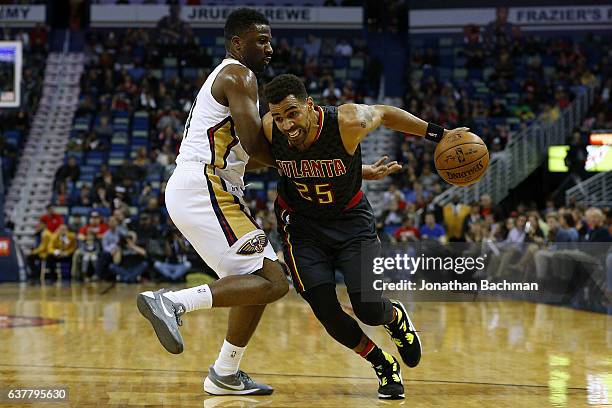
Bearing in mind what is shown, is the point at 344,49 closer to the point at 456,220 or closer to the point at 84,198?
the point at 84,198

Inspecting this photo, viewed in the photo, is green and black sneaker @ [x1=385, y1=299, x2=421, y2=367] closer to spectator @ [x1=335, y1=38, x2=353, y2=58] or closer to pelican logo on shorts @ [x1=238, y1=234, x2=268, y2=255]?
pelican logo on shorts @ [x1=238, y1=234, x2=268, y2=255]

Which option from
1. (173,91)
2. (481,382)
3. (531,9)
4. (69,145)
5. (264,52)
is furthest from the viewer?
(531,9)

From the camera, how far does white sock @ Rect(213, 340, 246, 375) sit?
482 centimetres

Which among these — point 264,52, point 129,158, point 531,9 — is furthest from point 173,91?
point 264,52

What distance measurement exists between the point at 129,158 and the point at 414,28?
9001 millimetres

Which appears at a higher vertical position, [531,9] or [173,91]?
[531,9]

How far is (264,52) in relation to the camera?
15.4ft

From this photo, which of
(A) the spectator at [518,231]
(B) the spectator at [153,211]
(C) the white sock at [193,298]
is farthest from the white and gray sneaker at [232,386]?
(B) the spectator at [153,211]

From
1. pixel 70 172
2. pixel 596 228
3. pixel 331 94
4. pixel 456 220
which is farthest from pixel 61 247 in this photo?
pixel 596 228

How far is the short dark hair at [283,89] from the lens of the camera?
174 inches

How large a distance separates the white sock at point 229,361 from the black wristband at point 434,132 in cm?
158

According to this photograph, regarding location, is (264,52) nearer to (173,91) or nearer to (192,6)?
(173,91)

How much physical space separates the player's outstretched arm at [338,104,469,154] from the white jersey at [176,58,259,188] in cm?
56

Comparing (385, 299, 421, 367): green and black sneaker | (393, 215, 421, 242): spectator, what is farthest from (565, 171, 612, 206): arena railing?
(385, 299, 421, 367): green and black sneaker
